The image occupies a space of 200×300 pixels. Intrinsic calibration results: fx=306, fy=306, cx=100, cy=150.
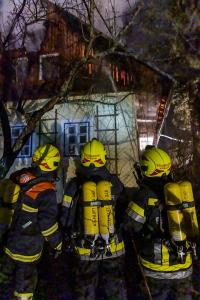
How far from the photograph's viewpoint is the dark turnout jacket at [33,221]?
160 inches

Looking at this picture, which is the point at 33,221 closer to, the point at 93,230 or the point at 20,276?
the point at 20,276

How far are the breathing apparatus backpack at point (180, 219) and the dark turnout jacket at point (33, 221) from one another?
1513 millimetres

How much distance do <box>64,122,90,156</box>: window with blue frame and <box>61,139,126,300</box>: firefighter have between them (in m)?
4.68

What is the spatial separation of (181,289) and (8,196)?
259 cm

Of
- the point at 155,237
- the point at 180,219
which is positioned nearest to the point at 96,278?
the point at 155,237

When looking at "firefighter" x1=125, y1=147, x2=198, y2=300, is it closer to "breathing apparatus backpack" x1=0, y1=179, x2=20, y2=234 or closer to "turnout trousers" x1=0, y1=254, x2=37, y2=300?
"turnout trousers" x1=0, y1=254, x2=37, y2=300

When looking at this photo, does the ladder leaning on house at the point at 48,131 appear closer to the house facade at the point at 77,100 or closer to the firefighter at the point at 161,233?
the house facade at the point at 77,100

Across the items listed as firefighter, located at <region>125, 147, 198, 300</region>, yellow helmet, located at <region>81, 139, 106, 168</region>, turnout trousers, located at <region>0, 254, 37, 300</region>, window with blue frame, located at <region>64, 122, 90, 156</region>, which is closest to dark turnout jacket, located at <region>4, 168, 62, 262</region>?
turnout trousers, located at <region>0, 254, 37, 300</region>

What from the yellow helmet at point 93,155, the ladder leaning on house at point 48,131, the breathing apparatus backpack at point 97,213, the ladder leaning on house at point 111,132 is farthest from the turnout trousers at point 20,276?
the ladder leaning on house at point 48,131

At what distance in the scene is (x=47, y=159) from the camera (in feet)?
14.4

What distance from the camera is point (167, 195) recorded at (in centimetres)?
362

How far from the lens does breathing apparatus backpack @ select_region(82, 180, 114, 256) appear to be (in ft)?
12.8

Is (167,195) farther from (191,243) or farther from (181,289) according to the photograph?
(181,289)

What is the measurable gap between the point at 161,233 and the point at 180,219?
1.20 feet
